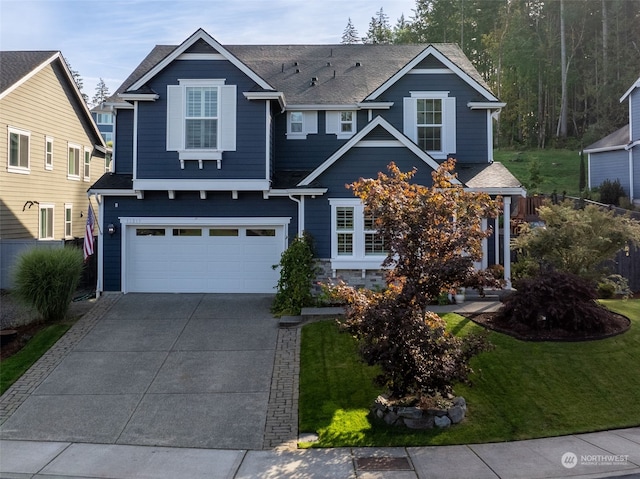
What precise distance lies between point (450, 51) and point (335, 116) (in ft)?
21.1

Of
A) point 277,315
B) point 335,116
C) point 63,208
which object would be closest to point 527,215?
point 335,116

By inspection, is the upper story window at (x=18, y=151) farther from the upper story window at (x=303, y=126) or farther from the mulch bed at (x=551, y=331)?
the mulch bed at (x=551, y=331)

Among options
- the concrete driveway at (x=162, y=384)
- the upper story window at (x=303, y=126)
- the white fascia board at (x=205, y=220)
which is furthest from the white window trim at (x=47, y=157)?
the upper story window at (x=303, y=126)

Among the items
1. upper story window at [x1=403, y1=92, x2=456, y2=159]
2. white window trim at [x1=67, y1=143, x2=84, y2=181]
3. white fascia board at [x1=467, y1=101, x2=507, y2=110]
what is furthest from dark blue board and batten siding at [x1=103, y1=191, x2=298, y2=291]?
white window trim at [x1=67, y1=143, x2=84, y2=181]

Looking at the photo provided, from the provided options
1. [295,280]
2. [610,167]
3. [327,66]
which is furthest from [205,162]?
[610,167]

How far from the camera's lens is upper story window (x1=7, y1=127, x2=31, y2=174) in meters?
19.5

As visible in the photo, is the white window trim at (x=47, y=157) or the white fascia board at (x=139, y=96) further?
the white window trim at (x=47, y=157)

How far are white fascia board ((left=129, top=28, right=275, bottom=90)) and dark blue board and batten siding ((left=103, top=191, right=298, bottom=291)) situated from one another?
10.8ft

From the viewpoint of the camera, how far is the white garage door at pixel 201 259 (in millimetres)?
16109

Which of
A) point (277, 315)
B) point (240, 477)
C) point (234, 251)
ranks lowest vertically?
point (240, 477)

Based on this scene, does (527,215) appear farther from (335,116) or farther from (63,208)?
(63,208)

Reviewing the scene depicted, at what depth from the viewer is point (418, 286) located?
8.27m

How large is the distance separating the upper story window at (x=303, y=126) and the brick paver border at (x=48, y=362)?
7760 millimetres

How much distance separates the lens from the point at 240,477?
6.62 metres
